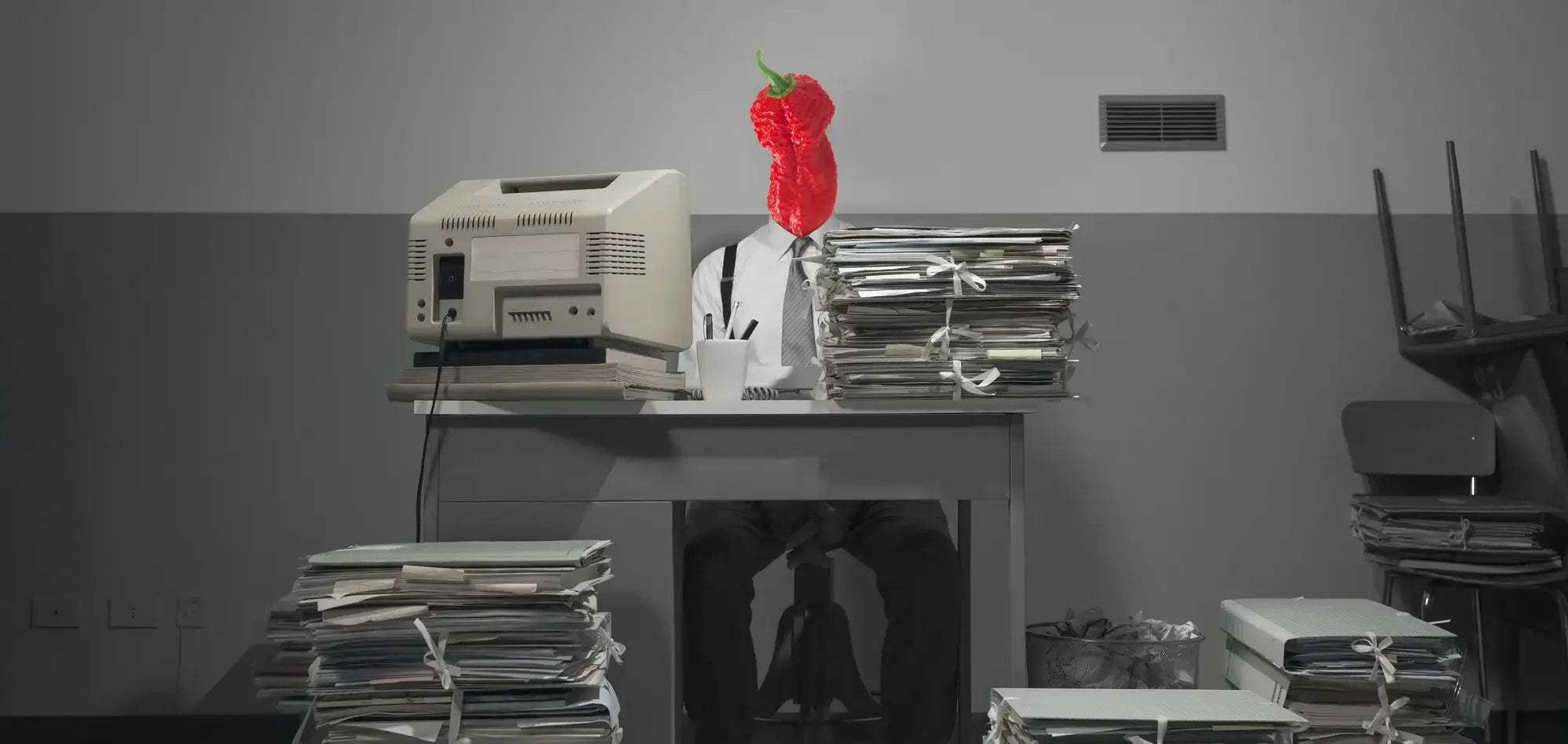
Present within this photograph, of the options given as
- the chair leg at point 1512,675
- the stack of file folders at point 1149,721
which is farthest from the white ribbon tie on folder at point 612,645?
the chair leg at point 1512,675

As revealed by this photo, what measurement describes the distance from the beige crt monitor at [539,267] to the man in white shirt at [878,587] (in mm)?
290

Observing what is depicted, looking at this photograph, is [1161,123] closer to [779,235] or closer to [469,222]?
[779,235]

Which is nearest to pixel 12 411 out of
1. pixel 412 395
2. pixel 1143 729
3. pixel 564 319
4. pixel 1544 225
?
pixel 412 395

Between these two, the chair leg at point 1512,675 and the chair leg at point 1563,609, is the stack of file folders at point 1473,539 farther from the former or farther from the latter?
the chair leg at point 1512,675

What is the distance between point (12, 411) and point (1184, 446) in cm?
319

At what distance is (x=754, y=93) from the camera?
3.09 meters

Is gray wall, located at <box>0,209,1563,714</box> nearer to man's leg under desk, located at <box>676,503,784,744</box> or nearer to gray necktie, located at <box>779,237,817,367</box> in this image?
gray necktie, located at <box>779,237,817,367</box>

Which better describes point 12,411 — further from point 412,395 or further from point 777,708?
point 777,708

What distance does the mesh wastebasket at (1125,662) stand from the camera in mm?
2182

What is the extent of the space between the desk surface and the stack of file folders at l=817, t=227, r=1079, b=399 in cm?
2

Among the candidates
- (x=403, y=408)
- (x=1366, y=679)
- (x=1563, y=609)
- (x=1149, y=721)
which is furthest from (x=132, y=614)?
(x=1563, y=609)

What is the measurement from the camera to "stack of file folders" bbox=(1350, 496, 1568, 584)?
2539 mm

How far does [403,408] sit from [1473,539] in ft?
8.82

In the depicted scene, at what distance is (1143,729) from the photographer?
1.47 metres
